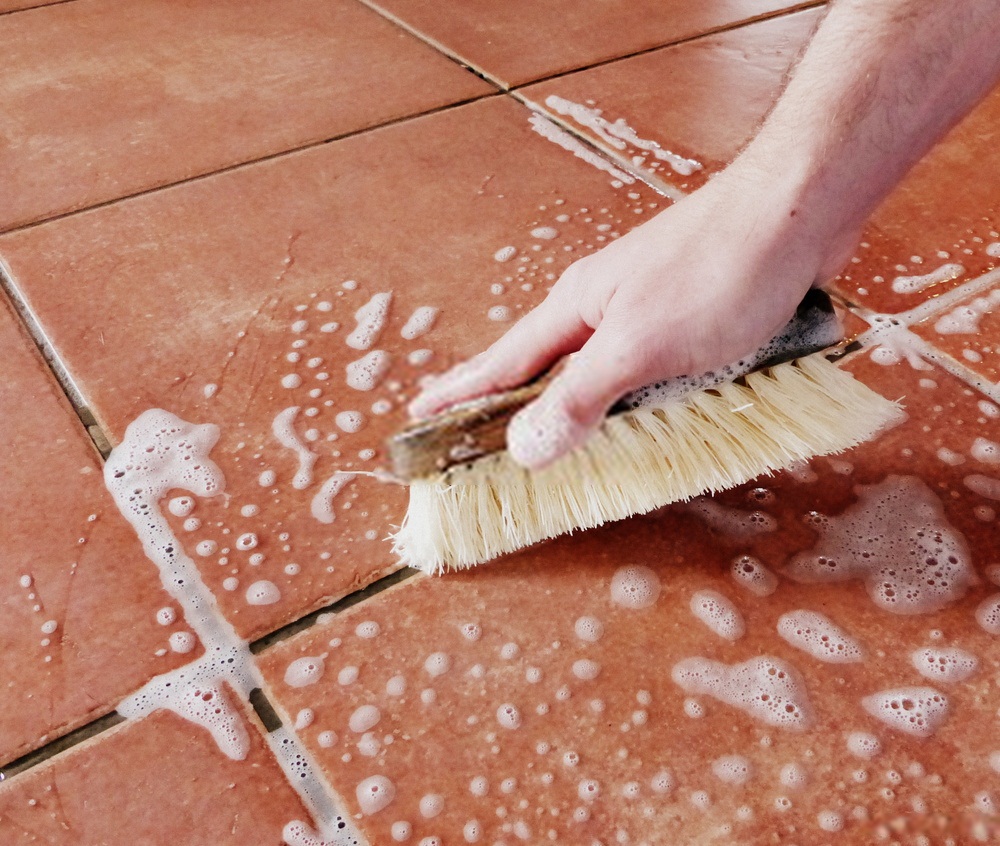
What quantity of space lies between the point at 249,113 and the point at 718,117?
21.9 inches

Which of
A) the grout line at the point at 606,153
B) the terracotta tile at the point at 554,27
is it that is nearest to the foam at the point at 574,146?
the grout line at the point at 606,153

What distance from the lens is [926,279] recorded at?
0.83 meters

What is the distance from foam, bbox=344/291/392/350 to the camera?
0.78m

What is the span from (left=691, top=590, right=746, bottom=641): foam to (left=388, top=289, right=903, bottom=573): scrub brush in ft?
0.23

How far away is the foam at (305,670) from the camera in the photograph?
22.1 inches

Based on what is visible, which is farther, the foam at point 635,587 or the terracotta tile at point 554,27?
the terracotta tile at point 554,27

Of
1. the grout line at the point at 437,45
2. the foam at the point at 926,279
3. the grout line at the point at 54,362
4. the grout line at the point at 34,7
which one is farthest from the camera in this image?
the grout line at the point at 34,7

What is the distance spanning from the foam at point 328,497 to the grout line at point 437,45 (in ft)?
2.12

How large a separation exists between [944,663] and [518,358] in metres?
0.33

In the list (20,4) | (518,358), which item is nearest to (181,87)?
(20,4)

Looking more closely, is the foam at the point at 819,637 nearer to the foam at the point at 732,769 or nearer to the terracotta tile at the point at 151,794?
the foam at the point at 732,769

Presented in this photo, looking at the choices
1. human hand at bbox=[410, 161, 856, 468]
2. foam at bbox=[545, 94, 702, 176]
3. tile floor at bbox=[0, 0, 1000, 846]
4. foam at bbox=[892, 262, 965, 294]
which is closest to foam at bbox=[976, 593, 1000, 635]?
tile floor at bbox=[0, 0, 1000, 846]

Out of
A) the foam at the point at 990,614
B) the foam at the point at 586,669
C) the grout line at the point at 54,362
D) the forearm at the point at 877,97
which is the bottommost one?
the grout line at the point at 54,362

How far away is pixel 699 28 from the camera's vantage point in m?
1.25
